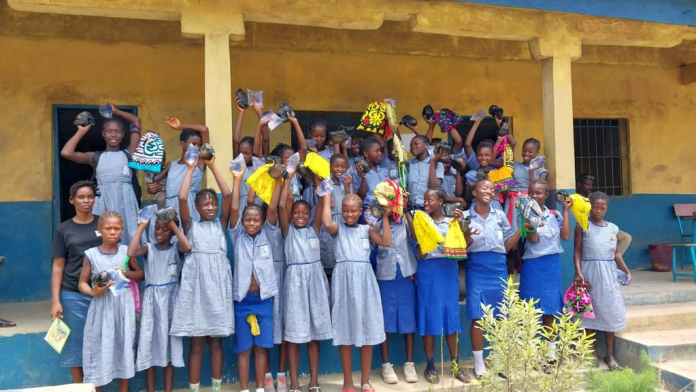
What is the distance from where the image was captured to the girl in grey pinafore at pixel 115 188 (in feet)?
16.2

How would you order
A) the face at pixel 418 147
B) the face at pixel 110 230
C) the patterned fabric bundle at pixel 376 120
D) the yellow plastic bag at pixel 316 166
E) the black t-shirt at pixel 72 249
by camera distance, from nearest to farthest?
the face at pixel 110 230, the black t-shirt at pixel 72 249, the yellow plastic bag at pixel 316 166, the face at pixel 418 147, the patterned fabric bundle at pixel 376 120

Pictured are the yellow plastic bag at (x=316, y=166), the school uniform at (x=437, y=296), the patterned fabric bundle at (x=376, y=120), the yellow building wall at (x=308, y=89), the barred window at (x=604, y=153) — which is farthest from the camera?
the barred window at (x=604, y=153)

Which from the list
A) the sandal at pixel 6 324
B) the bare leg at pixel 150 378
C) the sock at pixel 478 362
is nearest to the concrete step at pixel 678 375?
the sock at pixel 478 362

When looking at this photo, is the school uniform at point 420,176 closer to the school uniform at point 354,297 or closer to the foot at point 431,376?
the school uniform at point 354,297

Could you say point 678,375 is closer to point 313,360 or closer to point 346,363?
point 346,363

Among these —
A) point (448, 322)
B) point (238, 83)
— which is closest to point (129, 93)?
point (238, 83)

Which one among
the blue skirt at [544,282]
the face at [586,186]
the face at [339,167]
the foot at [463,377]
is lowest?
the foot at [463,377]

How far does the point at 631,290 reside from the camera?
660 cm

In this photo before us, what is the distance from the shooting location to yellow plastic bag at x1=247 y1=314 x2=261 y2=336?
14.8 ft

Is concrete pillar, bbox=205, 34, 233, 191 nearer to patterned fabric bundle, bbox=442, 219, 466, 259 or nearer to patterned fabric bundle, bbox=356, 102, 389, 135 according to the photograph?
patterned fabric bundle, bbox=356, 102, 389, 135

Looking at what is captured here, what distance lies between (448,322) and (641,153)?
526cm

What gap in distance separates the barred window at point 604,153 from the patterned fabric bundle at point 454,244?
443 centimetres

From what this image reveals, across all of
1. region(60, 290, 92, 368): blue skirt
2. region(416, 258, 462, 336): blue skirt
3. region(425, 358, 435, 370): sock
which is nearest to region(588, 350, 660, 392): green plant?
region(416, 258, 462, 336): blue skirt

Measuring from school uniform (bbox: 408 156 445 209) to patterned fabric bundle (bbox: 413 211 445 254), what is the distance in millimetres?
777
